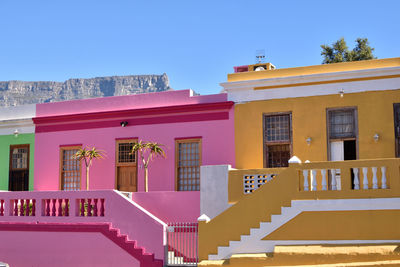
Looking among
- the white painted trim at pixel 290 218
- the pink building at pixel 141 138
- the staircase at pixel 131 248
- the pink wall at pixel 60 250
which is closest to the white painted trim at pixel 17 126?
the pink building at pixel 141 138

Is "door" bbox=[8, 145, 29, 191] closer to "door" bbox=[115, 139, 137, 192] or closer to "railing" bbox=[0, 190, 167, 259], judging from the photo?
"railing" bbox=[0, 190, 167, 259]

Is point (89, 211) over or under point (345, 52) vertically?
under

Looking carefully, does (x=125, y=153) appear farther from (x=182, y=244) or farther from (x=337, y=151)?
(x=337, y=151)

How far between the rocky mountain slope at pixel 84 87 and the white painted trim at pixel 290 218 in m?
92.9

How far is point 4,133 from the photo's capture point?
69.4ft

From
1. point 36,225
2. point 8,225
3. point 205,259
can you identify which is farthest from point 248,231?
point 8,225

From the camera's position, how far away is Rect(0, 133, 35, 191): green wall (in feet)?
67.4

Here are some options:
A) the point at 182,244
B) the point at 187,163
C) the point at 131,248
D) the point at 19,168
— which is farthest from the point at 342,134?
the point at 19,168

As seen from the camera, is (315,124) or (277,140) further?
(277,140)

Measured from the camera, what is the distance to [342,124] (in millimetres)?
16562

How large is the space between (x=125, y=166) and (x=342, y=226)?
8741mm

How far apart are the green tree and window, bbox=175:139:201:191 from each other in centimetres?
1554

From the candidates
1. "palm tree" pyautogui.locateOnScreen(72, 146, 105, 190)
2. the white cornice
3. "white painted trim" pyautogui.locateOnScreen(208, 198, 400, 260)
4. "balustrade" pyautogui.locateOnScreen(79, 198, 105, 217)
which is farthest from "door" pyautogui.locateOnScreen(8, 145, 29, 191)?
"white painted trim" pyautogui.locateOnScreen(208, 198, 400, 260)

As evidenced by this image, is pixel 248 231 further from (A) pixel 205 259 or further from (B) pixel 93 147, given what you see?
(B) pixel 93 147
